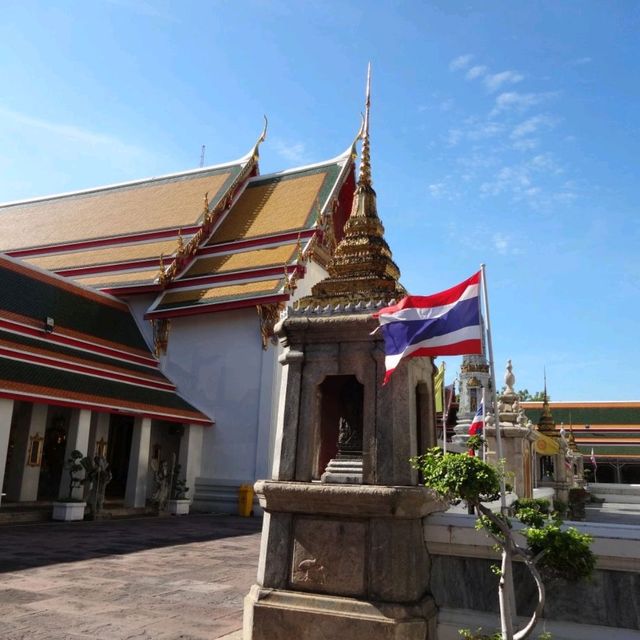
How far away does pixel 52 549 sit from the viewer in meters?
10.1

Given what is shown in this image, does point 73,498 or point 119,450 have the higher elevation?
point 119,450

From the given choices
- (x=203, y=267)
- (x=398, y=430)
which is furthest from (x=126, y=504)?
(x=398, y=430)

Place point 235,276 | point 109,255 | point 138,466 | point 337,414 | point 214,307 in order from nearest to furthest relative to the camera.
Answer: point 337,414 → point 138,466 → point 214,307 → point 235,276 → point 109,255

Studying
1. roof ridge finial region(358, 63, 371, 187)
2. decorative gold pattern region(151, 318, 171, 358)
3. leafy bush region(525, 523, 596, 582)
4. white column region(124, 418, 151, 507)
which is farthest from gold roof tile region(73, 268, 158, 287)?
leafy bush region(525, 523, 596, 582)

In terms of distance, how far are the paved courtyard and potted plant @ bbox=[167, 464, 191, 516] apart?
4685 mm

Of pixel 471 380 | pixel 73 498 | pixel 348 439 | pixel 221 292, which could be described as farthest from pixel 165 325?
pixel 471 380

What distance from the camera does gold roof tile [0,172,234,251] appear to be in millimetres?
24609

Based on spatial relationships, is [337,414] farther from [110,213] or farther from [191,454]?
[110,213]

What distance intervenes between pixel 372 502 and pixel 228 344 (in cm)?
1625

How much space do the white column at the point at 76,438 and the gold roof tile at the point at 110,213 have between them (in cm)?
980

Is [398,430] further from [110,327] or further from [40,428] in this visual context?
[110,327]

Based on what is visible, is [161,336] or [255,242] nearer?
[161,336]

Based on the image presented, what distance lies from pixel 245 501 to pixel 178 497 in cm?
192

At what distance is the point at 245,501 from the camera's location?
18422 mm
